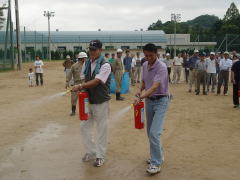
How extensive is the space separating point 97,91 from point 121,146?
178cm

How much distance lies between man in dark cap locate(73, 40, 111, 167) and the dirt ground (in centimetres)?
46

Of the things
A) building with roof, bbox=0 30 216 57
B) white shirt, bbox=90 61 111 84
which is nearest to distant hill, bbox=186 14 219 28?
building with roof, bbox=0 30 216 57

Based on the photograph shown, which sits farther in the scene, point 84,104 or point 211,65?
point 211,65

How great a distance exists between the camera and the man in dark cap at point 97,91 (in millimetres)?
5516

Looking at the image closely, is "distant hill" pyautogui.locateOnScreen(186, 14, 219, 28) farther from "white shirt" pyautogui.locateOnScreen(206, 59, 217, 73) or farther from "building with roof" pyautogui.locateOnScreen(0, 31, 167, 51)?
"white shirt" pyautogui.locateOnScreen(206, 59, 217, 73)

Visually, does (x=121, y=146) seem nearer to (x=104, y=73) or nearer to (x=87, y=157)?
(x=87, y=157)

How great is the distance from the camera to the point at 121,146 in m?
6.95

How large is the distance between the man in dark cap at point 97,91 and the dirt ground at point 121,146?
18.1 inches

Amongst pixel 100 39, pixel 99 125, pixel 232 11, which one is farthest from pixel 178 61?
pixel 232 11

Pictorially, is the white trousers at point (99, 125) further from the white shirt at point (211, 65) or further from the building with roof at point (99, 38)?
the building with roof at point (99, 38)

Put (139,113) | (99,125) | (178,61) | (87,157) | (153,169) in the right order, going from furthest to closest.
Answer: (178,61) → (87,157) → (99,125) → (139,113) → (153,169)

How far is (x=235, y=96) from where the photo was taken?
38.1 feet

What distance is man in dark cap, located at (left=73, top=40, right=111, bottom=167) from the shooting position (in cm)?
552

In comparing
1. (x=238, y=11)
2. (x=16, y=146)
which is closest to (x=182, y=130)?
(x=16, y=146)
